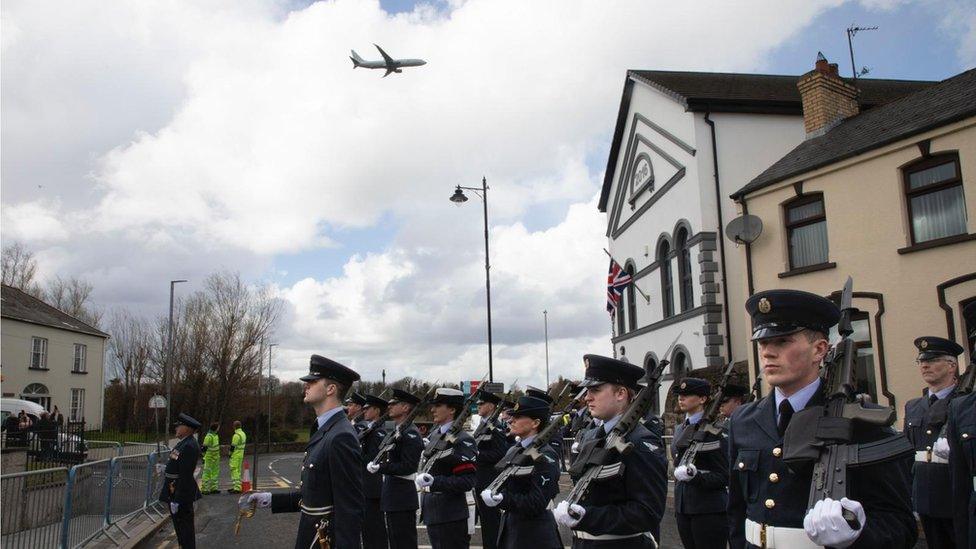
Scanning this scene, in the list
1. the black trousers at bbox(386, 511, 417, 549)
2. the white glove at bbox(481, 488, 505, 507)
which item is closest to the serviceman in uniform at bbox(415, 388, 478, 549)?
the black trousers at bbox(386, 511, 417, 549)

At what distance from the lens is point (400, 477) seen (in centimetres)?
816

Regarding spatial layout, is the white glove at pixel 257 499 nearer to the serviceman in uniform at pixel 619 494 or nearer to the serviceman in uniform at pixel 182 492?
the serviceman in uniform at pixel 619 494

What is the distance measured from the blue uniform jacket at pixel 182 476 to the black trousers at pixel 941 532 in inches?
322

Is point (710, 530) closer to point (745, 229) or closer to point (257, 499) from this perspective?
point (257, 499)

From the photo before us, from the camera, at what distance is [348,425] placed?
4805 mm

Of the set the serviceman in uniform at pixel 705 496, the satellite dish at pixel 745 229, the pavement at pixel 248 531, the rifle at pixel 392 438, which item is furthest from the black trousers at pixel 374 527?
the satellite dish at pixel 745 229

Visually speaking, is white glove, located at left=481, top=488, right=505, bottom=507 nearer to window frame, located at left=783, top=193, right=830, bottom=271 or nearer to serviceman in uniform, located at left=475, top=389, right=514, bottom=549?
serviceman in uniform, located at left=475, top=389, right=514, bottom=549

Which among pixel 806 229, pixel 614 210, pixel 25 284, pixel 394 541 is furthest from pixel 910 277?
pixel 25 284

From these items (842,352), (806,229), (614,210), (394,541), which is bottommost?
(394,541)

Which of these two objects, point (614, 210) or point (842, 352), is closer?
point (842, 352)

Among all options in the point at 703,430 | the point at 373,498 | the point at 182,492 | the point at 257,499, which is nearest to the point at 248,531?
the point at 182,492

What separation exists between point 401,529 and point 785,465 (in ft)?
19.3

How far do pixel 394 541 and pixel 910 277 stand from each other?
41.1ft

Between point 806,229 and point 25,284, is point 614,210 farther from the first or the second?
point 25,284
